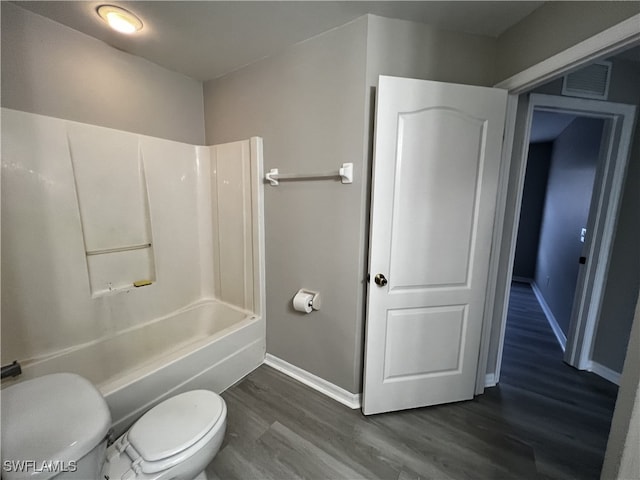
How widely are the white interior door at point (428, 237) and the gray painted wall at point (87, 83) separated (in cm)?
175

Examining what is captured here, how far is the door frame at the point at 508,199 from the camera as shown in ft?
4.15

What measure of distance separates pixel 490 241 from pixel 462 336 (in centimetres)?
64

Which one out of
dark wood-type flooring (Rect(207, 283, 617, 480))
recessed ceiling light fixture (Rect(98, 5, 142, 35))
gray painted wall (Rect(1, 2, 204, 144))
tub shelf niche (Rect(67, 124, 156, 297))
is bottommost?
dark wood-type flooring (Rect(207, 283, 617, 480))

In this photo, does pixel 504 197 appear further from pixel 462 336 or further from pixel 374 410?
pixel 374 410

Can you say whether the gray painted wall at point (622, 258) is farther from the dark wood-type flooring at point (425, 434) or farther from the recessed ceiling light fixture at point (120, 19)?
the recessed ceiling light fixture at point (120, 19)

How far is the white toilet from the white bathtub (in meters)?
0.30

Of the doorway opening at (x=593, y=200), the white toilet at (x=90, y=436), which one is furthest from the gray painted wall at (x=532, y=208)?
the white toilet at (x=90, y=436)

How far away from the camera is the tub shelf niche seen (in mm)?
1603

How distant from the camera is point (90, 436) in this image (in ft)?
2.61

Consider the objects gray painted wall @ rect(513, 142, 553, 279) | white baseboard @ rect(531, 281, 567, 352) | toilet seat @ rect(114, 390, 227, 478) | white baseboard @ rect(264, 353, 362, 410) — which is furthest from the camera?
gray painted wall @ rect(513, 142, 553, 279)

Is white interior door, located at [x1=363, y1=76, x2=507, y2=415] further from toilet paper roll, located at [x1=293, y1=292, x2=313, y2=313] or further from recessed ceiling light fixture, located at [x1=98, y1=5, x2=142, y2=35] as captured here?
recessed ceiling light fixture, located at [x1=98, y1=5, x2=142, y2=35]

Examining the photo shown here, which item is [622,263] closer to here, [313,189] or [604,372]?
[604,372]

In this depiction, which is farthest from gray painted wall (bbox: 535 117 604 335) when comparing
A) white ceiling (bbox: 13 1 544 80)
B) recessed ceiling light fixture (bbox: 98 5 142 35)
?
recessed ceiling light fixture (bbox: 98 5 142 35)

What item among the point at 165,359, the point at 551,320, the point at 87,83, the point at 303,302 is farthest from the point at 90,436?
the point at 551,320
